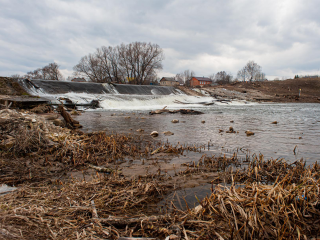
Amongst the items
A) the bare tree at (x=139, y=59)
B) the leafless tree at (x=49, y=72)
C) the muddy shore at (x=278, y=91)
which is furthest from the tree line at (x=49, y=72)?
the muddy shore at (x=278, y=91)

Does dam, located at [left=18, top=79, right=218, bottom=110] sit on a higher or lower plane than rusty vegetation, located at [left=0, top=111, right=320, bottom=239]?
higher

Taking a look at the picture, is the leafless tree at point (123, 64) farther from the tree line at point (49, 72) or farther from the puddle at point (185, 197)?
the puddle at point (185, 197)

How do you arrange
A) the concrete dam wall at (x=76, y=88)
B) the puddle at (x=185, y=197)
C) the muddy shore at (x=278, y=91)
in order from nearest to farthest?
the puddle at (x=185, y=197) < the concrete dam wall at (x=76, y=88) < the muddy shore at (x=278, y=91)

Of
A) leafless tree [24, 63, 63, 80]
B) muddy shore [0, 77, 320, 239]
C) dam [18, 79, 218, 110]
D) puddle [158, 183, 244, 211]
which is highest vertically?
leafless tree [24, 63, 63, 80]

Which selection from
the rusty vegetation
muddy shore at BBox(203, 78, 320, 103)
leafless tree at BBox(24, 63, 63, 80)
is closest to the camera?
the rusty vegetation

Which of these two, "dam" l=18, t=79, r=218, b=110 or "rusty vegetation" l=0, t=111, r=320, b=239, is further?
"dam" l=18, t=79, r=218, b=110

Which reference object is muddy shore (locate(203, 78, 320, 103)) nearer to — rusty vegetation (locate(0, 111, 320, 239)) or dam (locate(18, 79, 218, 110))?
dam (locate(18, 79, 218, 110))

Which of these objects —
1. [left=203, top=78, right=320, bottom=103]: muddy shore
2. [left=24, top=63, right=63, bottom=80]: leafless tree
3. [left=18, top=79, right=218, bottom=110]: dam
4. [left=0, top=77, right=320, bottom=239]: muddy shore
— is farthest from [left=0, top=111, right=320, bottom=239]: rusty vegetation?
[left=24, top=63, right=63, bottom=80]: leafless tree

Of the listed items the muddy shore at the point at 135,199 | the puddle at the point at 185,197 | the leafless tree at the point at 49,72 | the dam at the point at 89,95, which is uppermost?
the leafless tree at the point at 49,72

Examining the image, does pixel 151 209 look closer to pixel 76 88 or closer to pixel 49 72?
pixel 76 88

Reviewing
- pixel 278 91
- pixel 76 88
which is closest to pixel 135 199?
pixel 76 88

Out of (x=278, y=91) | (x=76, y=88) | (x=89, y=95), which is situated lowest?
(x=278, y=91)

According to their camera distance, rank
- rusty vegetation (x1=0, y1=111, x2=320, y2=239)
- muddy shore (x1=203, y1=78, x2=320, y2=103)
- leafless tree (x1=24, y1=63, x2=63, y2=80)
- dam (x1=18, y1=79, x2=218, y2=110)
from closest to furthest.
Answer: rusty vegetation (x1=0, y1=111, x2=320, y2=239), dam (x1=18, y1=79, x2=218, y2=110), muddy shore (x1=203, y1=78, x2=320, y2=103), leafless tree (x1=24, y1=63, x2=63, y2=80)

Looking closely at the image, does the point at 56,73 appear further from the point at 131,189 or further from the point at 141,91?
the point at 131,189
